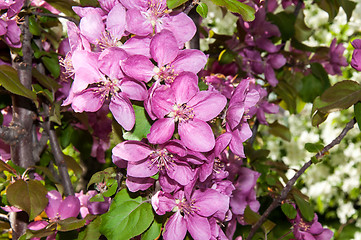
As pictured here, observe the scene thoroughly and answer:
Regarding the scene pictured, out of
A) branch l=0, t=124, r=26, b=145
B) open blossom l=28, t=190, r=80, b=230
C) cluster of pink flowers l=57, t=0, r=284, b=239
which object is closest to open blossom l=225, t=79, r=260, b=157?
cluster of pink flowers l=57, t=0, r=284, b=239

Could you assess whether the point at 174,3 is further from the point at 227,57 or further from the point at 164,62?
the point at 227,57

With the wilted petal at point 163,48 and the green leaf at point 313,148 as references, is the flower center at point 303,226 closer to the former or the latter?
the green leaf at point 313,148

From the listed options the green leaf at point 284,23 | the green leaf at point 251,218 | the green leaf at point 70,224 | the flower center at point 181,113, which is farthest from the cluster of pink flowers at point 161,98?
the green leaf at point 284,23

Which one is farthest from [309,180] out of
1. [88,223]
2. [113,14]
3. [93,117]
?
[113,14]

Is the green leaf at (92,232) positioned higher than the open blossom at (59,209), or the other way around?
the green leaf at (92,232)

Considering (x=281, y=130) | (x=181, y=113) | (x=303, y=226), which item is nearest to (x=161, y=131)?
(x=181, y=113)

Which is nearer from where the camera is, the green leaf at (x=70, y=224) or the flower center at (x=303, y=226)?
the green leaf at (x=70, y=224)

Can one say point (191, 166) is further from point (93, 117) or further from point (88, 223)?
point (93, 117)
